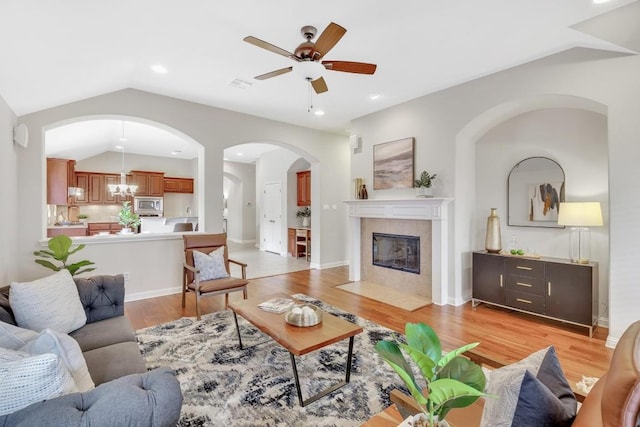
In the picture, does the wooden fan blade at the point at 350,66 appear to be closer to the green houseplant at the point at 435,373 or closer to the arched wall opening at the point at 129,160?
the green houseplant at the point at 435,373

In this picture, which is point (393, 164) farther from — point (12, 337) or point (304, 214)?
point (12, 337)

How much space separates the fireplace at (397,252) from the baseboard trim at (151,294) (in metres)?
3.18

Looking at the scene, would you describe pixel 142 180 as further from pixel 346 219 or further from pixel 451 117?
pixel 451 117

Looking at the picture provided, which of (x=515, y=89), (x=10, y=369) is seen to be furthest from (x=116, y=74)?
(x=515, y=89)

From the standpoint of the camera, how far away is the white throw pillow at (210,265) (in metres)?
3.65

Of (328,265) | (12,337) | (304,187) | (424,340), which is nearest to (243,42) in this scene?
(12,337)

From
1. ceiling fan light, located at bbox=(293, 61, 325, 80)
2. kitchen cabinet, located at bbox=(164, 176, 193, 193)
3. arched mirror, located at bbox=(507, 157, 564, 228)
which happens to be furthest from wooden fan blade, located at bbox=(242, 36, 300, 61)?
kitchen cabinet, located at bbox=(164, 176, 193, 193)

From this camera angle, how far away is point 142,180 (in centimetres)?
862

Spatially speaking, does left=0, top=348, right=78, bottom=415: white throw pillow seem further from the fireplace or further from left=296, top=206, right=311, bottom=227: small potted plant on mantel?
left=296, top=206, right=311, bottom=227: small potted plant on mantel

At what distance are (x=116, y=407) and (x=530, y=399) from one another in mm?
1225

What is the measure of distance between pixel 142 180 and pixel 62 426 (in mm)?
9055

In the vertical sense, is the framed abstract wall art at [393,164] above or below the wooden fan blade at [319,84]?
below

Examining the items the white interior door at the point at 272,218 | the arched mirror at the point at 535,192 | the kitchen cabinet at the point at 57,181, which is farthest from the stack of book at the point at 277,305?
the kitchen cabinet at the point at 57,181

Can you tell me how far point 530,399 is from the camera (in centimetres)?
80
